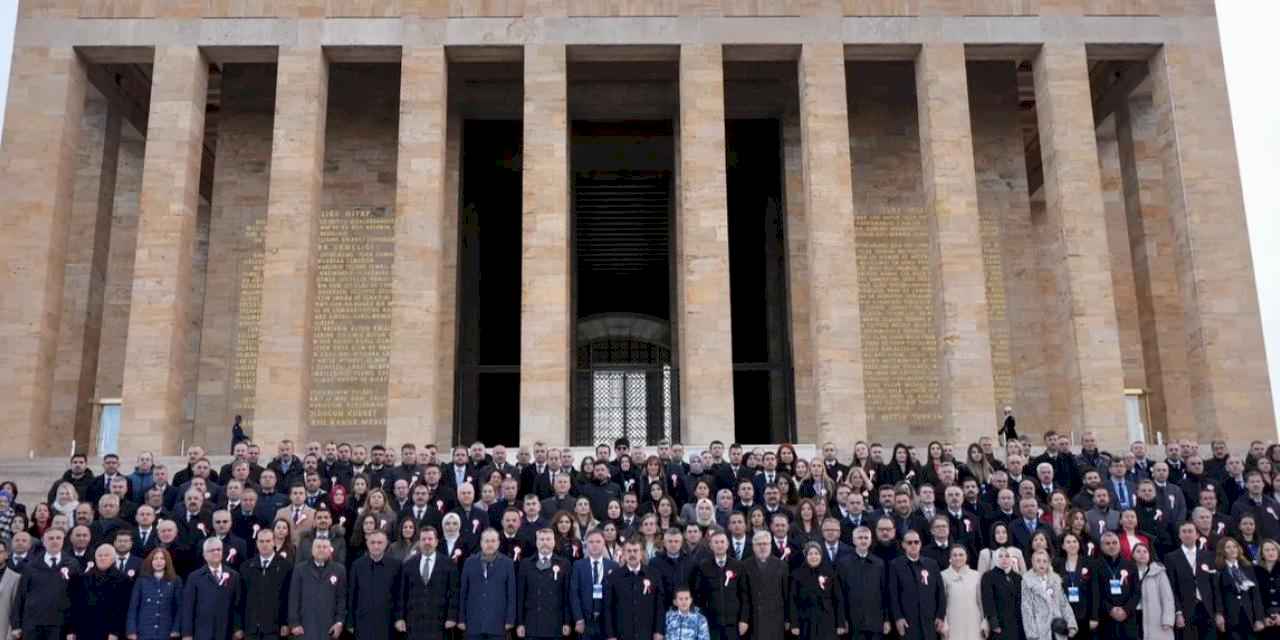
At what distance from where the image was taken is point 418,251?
23.6 meters

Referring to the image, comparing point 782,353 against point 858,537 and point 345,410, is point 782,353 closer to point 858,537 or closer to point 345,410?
point 345,410

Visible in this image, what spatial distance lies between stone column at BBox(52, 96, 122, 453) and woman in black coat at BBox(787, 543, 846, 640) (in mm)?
20468

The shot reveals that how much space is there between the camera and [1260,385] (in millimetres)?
23672

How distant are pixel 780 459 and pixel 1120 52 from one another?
15.3m

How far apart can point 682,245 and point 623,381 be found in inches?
331

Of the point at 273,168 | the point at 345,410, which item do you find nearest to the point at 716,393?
the point at 345,410

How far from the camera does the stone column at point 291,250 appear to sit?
904 inches

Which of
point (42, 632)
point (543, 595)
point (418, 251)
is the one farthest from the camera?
point (418, 251)

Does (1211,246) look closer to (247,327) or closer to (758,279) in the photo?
(758,279)

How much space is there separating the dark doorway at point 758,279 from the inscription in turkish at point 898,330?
2598 mm

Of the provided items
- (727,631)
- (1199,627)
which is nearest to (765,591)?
(727,631)

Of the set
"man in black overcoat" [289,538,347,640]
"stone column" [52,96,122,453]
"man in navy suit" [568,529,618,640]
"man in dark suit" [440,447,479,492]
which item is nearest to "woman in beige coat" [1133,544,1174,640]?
"man in navy suit" [568,529,618,640]

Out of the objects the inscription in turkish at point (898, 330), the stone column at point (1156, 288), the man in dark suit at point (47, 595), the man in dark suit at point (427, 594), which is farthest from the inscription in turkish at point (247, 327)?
the stone column at point (1156, 288)

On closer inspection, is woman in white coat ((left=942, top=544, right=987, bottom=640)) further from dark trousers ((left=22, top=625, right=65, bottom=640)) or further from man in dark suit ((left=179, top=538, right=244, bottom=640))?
dark trousers ((left=22, top=625, right=65, bottom=640))
